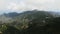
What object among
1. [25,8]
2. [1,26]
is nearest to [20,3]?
[25,8]

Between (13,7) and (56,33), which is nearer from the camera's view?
(56,33)

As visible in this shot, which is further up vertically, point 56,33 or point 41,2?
point 41,2

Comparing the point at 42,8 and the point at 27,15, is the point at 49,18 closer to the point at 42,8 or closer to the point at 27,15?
the point at 42,8

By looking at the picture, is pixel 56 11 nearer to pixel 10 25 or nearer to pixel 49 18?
pixel 49 18

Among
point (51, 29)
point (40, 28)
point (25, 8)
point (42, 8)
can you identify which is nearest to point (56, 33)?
point (51, 29)

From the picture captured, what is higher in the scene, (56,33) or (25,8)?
(25,8)

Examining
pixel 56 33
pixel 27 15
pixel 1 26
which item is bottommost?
pixel 56 33

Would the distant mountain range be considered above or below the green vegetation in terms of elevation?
above

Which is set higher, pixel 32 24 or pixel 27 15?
pixel 27 15

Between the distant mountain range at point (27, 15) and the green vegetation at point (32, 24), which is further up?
the distant mountain range at point (27, 15)
